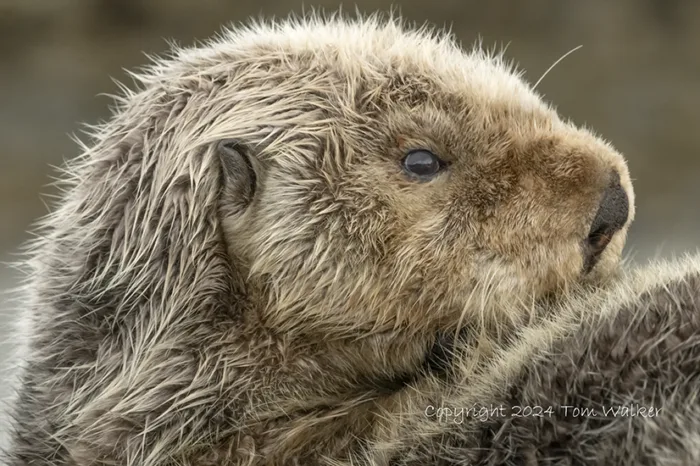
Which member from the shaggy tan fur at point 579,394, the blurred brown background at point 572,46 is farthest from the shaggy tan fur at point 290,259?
the blurred brown background at point 572,46

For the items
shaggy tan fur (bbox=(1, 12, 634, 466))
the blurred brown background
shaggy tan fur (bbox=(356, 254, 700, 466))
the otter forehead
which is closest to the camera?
shaggy tan fur (bbox=(356, 254, 700, 466))

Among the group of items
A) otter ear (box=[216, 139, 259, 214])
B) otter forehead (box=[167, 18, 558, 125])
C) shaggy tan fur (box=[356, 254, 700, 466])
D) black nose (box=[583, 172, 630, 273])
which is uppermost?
otter forehead (box=[167, 18, 558, 125])

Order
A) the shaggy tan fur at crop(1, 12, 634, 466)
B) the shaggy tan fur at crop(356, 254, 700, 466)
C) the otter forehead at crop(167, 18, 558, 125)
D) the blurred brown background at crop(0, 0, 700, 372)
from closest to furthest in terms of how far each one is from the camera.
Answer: the shaggy tan fur at crop(356, 254, 700, 466)
the shaggy tan fur at crop(1, 12, 634, 466)
the otter forehead at crop(167, 18, 558, 125)
the blurred brown background at crop(0, 0, 700, 372)

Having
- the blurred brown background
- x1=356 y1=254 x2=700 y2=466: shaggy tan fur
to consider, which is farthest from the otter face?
the blurred brown background

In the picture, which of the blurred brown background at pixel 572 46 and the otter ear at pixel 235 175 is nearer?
the otter ear at pixel 235 175

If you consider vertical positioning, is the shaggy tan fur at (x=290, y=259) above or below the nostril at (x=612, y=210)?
below

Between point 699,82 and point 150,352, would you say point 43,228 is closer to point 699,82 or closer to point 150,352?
point 150,352

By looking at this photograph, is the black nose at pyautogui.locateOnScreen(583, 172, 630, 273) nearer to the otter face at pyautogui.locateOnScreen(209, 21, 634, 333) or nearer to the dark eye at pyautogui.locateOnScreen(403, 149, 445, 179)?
the otter face at pyautogui.locateOnScreen(209, 21, 634, 333)

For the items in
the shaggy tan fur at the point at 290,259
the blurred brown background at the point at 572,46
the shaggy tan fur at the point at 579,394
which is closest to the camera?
the shaggy tan fur at the point at 579,394

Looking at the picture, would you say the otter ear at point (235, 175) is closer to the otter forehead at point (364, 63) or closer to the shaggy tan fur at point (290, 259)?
the shaggy tan fur at point (290, 259)
